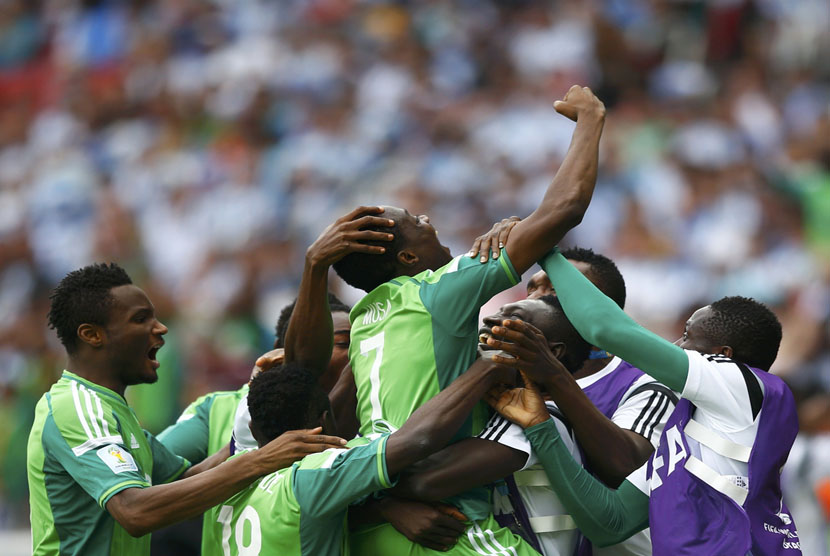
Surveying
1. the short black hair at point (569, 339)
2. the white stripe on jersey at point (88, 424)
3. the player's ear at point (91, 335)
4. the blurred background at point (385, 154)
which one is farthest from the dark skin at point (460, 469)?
the blurred background at point (385, 154)

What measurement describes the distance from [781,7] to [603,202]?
2655mm

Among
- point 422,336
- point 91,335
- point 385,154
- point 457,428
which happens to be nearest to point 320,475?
point 457,428

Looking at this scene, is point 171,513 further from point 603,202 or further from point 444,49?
point 444,49

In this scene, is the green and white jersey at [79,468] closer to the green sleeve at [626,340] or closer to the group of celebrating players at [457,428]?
the group of celebrating players at [457,428]

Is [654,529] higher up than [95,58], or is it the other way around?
[95,58]

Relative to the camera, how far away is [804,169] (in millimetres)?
9047

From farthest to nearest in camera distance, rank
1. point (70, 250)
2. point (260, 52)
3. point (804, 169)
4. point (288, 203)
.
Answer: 1. point (260, 52)
2. point (70, 250)
3. point (288, 203)
4. point (804, 169)

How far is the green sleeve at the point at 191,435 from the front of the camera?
15.9ft

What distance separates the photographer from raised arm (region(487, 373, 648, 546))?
11.4ft

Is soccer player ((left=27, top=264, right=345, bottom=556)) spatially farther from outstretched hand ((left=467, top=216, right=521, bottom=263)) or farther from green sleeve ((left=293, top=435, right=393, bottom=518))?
outstretched hand ((left=467, top=216, right=521, bottom=263))

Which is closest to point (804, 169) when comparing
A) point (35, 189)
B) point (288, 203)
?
point (288, 203)

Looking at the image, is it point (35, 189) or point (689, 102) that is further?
point (35, 189)

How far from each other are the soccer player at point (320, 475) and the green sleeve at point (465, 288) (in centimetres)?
17

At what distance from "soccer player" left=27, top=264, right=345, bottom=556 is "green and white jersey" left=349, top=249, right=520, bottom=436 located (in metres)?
0.23
